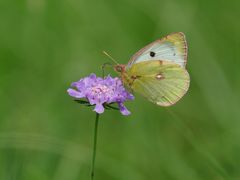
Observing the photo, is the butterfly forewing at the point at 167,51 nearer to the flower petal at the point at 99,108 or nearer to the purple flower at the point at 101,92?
the purple flower at the point at 101,92

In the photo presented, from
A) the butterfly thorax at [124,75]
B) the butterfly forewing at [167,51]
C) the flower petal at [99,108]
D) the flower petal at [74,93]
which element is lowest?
the flower petal at [99,108]

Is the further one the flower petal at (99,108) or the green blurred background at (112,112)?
the green blurred background at (112,112)

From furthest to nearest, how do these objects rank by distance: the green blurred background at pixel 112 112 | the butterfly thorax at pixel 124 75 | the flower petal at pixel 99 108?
the green blurred background at pixel 112 112 < the butterfly thorax at pixel 124 75 < the flower petal at pixel 99 108

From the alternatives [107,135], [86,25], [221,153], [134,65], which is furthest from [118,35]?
[134,65]

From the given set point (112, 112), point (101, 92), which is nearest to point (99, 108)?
point (101, 92)

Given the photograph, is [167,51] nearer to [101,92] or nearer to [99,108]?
[101,92]

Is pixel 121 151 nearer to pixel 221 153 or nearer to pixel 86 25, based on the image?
pixel 221 153

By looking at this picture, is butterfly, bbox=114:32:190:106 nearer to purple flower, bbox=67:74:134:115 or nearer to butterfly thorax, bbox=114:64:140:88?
butterfly thorax, bbox=114:64:140:88

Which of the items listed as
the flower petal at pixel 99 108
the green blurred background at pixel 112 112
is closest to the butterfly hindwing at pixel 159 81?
the green blurred background at pixel 112 112
